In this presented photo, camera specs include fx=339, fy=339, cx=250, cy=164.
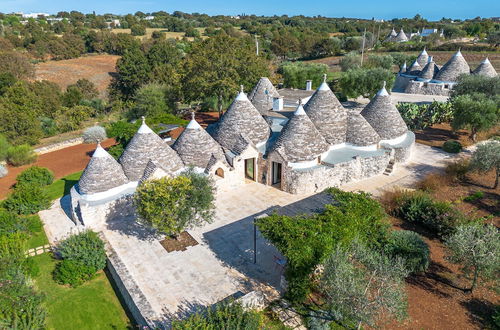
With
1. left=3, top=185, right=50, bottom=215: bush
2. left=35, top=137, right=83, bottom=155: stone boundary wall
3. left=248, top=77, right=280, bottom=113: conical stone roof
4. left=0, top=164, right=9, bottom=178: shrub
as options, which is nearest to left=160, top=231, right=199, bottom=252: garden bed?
left=3, top=185, right=50, bottom=215: bush

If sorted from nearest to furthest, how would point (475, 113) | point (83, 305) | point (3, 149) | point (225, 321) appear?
1. point (225, 321)
2. point (83, 305)
3. point (475, 113)
4. point (3, 149)

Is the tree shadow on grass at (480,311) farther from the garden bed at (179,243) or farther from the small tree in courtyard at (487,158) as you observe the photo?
the garden bed at (179,243)

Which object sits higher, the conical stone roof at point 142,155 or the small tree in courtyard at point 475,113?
the small tree in courtyard at point 475,113

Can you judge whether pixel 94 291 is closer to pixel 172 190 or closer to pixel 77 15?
pixel 172 190

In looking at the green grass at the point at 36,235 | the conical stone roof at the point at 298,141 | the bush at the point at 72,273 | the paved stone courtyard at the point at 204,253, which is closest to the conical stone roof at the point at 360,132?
the paved stone courtyard at the point at 204,253

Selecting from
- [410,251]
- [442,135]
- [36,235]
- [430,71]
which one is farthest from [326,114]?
[430,71]

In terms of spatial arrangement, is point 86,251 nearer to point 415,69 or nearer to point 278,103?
point 278,103
